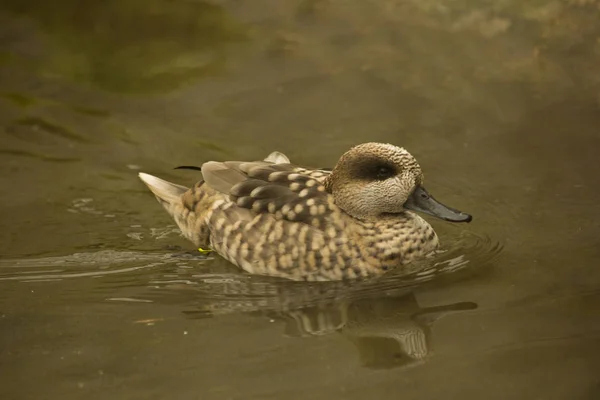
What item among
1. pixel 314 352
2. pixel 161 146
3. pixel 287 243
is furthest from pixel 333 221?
pixel 161 146

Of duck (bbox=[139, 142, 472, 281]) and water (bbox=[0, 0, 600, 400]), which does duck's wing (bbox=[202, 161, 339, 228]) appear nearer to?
duck (bbox=[139, 142, 472, 281])

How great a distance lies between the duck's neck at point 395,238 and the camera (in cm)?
614

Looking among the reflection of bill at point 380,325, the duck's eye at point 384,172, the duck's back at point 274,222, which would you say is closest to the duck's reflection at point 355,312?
the reflection of bill at point 380,325

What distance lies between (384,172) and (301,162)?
189 cm

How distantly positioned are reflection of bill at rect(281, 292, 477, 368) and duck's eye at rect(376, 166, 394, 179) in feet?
2.40

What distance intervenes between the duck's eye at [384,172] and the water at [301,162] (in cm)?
60

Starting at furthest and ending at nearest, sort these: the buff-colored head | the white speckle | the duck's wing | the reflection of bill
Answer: the white speckle, the duck's wing, the buff-colored head, the reflection of bill

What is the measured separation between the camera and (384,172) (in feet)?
20.2

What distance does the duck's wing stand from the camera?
6.20 meters

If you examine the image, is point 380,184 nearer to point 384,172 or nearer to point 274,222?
point 384,172

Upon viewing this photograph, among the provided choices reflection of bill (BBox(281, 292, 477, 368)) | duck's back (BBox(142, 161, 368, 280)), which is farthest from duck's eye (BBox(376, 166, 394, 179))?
reflection of bill (BBox(281, 292, 477, 368))

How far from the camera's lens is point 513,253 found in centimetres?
643

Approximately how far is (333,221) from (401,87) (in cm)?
313

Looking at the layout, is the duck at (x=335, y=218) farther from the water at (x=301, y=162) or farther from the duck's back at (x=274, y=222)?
the water at (x=301, y=162)
